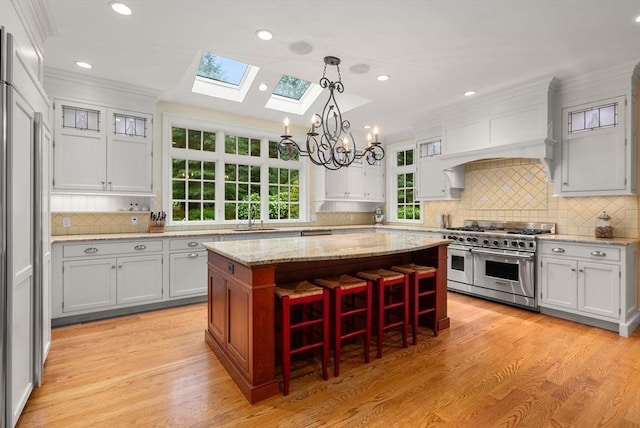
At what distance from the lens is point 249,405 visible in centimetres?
212

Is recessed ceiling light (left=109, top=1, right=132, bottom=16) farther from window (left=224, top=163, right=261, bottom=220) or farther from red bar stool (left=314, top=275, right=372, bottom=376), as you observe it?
window (left=224, top=163, right=261, bottom=220)

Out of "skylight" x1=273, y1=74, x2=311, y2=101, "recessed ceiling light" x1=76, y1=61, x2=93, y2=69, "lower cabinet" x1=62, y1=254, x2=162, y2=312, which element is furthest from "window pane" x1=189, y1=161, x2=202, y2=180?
"recessed ceiling light" x1=76, y1=61, x2=93, y2=69

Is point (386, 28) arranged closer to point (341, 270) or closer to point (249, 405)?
point (341, 270)

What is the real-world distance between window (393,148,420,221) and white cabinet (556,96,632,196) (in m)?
2.72

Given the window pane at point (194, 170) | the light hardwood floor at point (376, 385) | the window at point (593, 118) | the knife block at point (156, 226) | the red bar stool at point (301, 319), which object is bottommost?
the light hardwood floor at point (376, 385)

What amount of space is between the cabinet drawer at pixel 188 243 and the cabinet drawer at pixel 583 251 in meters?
4.06

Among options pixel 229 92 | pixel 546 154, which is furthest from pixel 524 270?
pixel 229 92

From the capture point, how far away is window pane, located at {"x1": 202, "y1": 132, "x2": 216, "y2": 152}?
5.07 meters

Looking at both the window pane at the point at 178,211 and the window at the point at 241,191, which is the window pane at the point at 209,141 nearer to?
the window at the point at 241,191

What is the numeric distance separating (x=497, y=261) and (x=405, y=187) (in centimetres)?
270

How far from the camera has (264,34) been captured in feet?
9.41

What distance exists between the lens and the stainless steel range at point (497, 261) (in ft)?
12.9

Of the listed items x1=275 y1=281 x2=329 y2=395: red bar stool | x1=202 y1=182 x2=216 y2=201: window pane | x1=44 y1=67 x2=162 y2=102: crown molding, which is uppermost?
x1=44 y1=67 x2=162 y2=102: crown molding

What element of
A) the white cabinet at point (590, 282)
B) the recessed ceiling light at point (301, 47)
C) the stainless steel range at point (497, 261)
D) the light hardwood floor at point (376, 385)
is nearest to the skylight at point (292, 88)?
the recessed ceiling light at point (301, 47)
